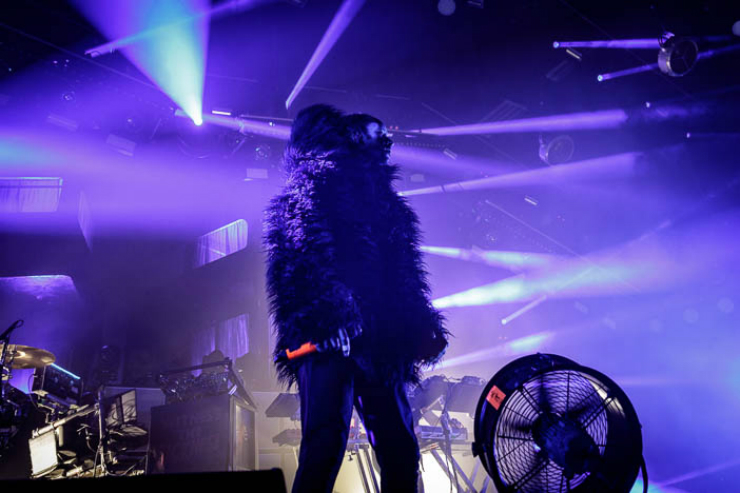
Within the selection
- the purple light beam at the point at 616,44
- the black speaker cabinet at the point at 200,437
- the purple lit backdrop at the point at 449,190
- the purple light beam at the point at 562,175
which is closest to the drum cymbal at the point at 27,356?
the black speaker cabinet at the point at 200,437

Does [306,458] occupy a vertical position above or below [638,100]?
below

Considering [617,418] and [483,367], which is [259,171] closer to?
[483,367]

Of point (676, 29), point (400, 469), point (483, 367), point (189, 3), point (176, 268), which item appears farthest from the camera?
point (176, 268)

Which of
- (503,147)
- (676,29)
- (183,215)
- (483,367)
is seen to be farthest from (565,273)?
(183,215)

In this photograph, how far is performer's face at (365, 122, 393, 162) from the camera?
2.06 m

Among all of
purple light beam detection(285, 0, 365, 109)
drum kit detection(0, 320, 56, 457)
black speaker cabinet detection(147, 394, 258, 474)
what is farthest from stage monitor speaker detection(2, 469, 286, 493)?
purple light beam detection(285, 0, 365, 109)

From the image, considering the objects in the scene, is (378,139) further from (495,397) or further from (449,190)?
(449,190)

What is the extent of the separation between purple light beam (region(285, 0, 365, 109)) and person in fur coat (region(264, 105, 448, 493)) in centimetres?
457

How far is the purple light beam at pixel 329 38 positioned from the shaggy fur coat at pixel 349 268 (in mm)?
4679

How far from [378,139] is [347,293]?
0.75 m

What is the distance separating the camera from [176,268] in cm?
1118

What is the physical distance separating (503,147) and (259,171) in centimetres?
403

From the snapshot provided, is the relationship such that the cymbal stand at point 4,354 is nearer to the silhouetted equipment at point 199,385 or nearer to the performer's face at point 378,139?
the silhouetted equipment at point 199,385

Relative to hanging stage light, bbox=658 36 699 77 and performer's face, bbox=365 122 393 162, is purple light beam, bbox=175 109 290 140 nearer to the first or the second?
hanging stage light, bbox=658 36 699 77
